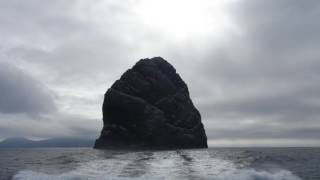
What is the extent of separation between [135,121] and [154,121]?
30.4ft

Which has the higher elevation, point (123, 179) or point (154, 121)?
point (154, 121)

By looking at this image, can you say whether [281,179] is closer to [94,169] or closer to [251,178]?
[251,178]

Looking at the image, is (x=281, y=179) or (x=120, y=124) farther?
(x=120, y=124)

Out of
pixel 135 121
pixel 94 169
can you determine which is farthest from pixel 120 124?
pixel 94 169

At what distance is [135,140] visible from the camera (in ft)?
636

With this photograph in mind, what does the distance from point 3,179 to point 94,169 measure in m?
9.70

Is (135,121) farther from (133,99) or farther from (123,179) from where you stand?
(123,179)

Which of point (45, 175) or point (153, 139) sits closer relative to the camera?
point (45, 175)

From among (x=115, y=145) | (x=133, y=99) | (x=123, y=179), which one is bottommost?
(x=123, y=179)

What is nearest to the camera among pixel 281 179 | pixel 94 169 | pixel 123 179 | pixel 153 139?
pixel 123 179

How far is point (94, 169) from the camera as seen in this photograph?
157 feet

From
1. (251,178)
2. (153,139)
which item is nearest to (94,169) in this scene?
(251,178)

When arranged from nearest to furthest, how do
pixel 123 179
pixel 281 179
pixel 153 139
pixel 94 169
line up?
1. pixel 123 179
2. pixel 281 179
3. pixel 94 169
4. pixel 153 139

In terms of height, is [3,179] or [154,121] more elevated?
[154,121]
